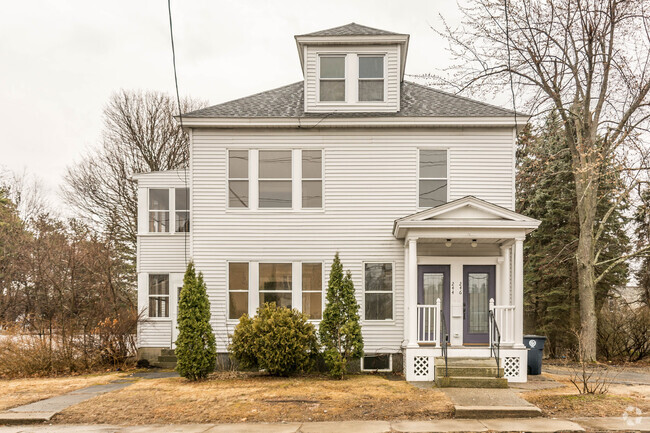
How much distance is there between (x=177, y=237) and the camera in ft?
53.5

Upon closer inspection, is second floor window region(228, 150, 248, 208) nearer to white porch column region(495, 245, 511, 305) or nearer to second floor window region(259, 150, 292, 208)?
second floor window region(259, 150, 292, 208)

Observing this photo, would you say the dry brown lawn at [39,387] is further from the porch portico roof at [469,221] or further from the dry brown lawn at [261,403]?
the porch portico roof at [469,221]

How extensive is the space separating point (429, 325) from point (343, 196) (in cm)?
406

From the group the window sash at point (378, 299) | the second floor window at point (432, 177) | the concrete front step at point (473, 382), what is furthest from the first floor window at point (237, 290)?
the concrete front step at point (473, 382)

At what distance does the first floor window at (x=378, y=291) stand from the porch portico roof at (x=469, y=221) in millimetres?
1978

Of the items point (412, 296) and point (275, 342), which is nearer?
point (275, 342)

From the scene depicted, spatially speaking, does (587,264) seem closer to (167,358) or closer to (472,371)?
(472,371)

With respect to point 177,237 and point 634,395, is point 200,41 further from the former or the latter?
point 634,395

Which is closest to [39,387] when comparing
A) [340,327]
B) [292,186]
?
[340,327]

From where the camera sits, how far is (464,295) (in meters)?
13.8

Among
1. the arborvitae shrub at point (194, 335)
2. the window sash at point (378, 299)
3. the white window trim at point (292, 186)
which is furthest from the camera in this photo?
the white window trim at point (292, 186)

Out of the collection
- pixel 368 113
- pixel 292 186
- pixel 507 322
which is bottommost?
pixel 507 322

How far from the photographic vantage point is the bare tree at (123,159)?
2728 cm

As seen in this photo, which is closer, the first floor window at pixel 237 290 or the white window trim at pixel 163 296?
the first floor window at pixel 237 290
